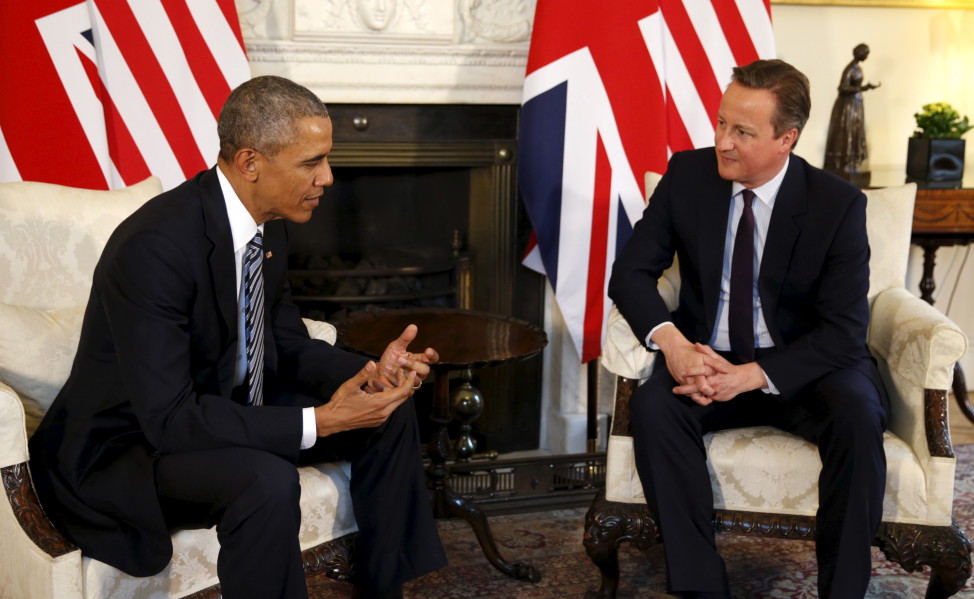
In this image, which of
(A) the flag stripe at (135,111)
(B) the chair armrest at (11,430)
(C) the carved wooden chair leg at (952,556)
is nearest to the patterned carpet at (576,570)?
(C) the carved wooden chair leg at (952,556)

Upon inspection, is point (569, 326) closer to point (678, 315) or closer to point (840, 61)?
point (678, 315)

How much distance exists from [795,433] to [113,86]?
84.4 inches

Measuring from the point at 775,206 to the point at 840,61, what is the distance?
163 centimetres

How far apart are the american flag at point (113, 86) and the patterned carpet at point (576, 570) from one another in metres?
1.36

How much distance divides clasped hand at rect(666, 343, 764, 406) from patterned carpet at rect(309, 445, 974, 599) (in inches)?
23.5

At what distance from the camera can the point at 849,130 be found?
373 cm

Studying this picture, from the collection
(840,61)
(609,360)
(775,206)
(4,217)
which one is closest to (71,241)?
(4,217)

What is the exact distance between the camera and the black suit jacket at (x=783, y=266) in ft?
7.93

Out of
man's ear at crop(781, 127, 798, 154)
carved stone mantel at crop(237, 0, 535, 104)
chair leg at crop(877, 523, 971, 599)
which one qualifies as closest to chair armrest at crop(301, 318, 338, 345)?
carved stone mantel at crop(237, 0, 535, 104)

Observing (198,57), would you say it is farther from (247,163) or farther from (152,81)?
(247,163)

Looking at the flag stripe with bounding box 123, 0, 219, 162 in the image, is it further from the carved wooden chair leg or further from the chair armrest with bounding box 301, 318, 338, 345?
the carved wooden chair leg

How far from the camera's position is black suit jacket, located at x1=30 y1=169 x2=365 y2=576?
1.81 metres

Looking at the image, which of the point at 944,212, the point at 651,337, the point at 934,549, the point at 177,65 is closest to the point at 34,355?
the point at 177,65

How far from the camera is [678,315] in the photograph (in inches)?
106
